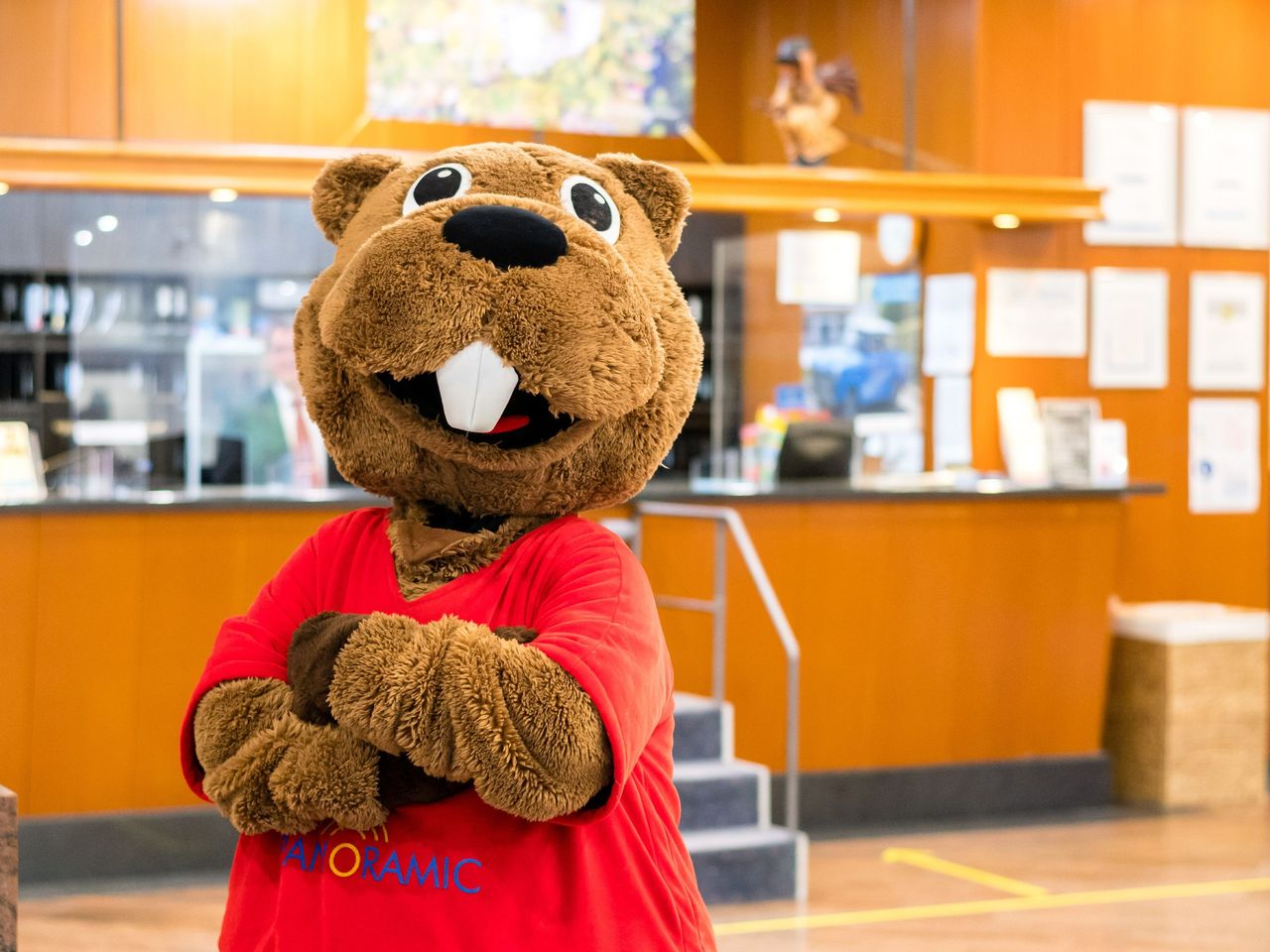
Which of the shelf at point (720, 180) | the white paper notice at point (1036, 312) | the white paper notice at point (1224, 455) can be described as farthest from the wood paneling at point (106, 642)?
the white paper notice at point (1224, 455)

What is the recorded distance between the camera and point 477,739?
1.34 metres

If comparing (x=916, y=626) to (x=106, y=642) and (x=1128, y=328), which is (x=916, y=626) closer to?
(x=1128, y=328)

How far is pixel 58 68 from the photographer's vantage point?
5.70 meters

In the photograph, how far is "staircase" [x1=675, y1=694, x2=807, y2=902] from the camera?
461cm

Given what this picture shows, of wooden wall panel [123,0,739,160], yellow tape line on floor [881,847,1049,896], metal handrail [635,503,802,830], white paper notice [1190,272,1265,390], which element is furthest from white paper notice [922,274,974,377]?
yellow tape line on floor [881,847,1049,896]

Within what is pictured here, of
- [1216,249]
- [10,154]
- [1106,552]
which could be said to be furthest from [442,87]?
[1216,249]

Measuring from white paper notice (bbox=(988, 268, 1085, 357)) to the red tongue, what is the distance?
5267 millimetres

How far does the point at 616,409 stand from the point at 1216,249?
234 inches

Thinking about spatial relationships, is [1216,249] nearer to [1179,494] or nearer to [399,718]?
[1179,494]

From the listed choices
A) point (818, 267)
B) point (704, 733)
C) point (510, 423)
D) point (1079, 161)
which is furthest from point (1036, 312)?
point (510, 423)

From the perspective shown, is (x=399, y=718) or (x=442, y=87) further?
(x=442, y=87)

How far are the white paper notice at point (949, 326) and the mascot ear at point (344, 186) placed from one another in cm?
513

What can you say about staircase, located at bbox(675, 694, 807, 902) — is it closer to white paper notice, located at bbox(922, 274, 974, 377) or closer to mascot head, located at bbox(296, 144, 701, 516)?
white paper notice, located at bbox(922, 274, 974, 377)

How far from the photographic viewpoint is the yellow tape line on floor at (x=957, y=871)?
193 inches
